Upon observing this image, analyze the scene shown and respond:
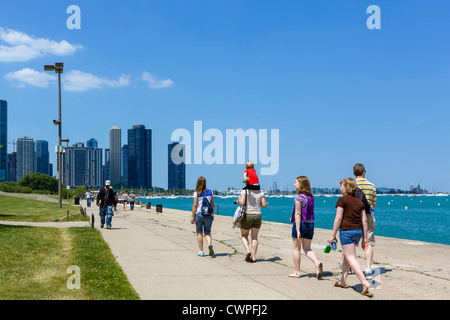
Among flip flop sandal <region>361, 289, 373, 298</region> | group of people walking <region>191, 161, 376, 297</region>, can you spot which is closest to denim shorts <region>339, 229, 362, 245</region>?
group of people walking <region>191, 161, 376, 297</region>

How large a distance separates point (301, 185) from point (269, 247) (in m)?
5.75

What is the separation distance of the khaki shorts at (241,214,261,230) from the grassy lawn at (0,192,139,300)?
2.91m

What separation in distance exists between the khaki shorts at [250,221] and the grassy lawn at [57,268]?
2.91m

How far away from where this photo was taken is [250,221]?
1020 cm

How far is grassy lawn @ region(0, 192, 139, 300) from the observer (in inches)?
278

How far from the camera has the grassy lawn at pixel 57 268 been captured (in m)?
7.06

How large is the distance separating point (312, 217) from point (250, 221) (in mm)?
1960

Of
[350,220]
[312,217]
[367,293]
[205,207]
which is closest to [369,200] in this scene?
[312,217]

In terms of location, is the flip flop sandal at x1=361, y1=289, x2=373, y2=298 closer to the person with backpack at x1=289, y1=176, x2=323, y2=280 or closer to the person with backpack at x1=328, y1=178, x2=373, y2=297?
the person with backpack at x1=328, y1=178, x2=373, y2=297

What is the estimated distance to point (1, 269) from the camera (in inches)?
370

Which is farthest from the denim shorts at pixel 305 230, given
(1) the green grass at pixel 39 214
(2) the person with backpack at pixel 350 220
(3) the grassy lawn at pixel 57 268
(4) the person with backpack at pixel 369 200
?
(1) the green grass at pixel 39 214

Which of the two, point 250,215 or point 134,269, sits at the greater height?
point 250,215
